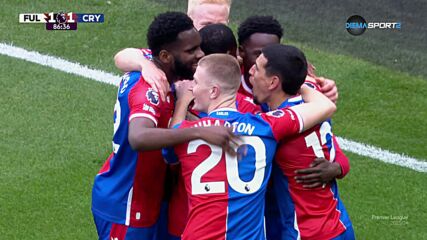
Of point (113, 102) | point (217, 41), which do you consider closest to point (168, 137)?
point (217, 41)

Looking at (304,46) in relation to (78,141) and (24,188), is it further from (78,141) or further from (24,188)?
(24,188)

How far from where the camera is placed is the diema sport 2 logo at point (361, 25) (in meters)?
11.0

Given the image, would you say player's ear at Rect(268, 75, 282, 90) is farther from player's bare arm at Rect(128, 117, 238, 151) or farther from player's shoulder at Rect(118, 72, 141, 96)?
player's shoulder at Rect(118, 72, 141, 96)

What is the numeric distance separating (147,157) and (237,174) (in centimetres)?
69

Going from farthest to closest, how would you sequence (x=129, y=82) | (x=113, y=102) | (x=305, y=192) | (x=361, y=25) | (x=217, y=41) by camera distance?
1. (x=361, y=25)
2. (x=113, y=102)
3. (x=217, y=41)
4. (x=129, y=82)
5. (x=305, y=192)

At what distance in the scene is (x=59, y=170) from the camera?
7953 millimetres

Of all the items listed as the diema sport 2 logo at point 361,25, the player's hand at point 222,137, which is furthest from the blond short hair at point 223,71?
the diema sport 2 logo at point 361,25

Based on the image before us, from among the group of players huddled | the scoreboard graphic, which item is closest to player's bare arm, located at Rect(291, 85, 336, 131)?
the group of players huddled

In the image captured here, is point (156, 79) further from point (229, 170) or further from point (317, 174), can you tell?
point (317, 174)

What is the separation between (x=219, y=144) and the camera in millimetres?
4715

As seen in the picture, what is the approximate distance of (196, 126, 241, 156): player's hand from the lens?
470cm

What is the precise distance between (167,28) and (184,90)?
36 cm

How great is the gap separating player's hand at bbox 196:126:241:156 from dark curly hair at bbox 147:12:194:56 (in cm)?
67

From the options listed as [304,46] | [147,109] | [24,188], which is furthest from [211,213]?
[304,46]
